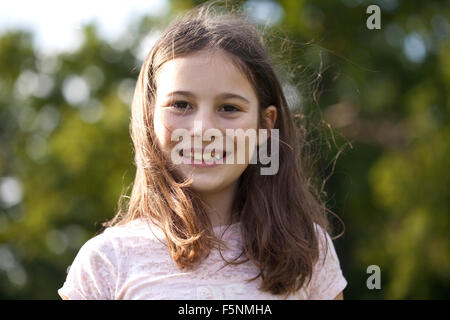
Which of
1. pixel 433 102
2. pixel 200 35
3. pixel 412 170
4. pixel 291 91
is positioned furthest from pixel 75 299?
pixel 433 102

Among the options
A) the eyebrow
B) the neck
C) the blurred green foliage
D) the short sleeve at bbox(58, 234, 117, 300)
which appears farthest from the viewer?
the blurred green foliage

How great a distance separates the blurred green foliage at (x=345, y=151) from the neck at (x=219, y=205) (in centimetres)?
337

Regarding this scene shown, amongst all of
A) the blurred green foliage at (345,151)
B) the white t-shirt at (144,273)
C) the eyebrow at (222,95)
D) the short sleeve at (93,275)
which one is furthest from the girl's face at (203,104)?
the blurred green foliage at (345,151)

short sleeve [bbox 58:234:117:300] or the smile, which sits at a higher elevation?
the smile

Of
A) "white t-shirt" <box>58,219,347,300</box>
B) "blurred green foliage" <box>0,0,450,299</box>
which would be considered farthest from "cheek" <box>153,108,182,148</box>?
"blurred green foliage" <box>0,0,450,299</box>

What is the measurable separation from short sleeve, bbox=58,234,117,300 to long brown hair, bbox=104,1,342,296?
0.19 m

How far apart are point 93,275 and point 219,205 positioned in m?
0.50

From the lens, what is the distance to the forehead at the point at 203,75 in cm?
190

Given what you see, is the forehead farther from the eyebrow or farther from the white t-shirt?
the white t-shirt

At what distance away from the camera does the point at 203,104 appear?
1890 mm

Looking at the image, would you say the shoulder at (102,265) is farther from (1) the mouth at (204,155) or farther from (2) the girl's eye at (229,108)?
(2) the girl's eye at (229,108)

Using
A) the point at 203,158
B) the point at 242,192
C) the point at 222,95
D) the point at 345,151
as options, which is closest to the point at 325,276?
the point at 242,192

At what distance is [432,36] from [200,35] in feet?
16.9

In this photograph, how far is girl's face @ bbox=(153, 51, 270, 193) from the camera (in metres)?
1.89
